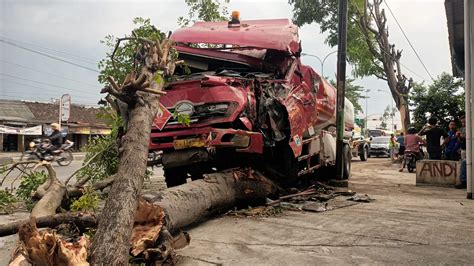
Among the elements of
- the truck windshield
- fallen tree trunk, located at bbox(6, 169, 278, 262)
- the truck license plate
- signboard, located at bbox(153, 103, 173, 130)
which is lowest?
fallen tree trunk, located at bbox(6, 169, 278, 262)

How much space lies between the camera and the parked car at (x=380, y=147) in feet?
92.0

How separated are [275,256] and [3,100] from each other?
113 feet

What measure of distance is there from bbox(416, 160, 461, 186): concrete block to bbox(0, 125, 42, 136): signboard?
26691 mm

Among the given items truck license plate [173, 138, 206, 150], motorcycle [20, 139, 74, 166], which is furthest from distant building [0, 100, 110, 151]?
truck license plate [173, 138, 206, 150]

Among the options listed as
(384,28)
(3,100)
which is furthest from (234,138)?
(3,100)

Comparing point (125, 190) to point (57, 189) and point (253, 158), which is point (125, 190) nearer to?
point (57, 189)

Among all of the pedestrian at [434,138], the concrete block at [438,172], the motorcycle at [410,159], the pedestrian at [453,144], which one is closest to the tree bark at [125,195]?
the concrete block at [438,172]

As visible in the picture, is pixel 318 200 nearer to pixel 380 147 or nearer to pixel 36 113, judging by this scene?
pixel 380 147

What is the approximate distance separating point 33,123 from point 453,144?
29.0m

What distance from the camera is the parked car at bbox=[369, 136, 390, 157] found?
92.0 feet

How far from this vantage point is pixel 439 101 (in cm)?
1399

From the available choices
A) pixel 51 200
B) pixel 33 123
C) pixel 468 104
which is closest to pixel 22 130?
pixel 33 123

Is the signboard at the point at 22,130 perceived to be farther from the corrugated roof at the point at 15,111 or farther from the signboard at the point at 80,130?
the signboard at the point at 80,130

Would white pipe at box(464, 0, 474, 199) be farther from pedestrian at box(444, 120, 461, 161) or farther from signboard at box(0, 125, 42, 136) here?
signboard at box(0, 125, 42, 136)
